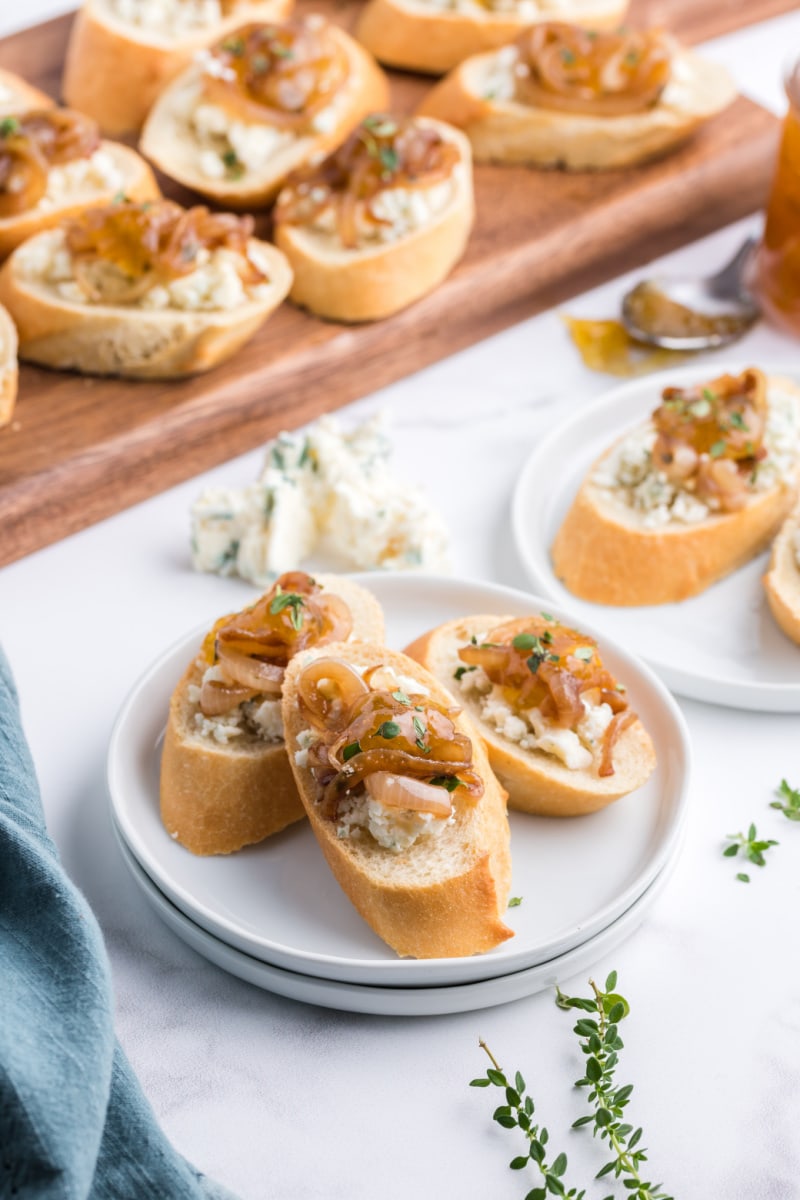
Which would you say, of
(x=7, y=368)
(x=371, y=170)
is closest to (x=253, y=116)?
(x=371, y=170)

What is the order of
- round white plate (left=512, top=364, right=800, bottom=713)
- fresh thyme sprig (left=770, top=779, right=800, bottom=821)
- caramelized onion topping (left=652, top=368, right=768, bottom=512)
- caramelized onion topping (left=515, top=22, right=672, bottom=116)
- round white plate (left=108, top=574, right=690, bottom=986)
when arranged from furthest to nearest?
caramelized onion topping (left=515, top=22, right=672, bottom=116), caramelized onion topping (left=652, top=368, right=768, bottom=512), round white plate (left=512, top=364, right=800, bottom=713), fresh thyme sprig (left=770, top=779, right=800, bottom=821), round white plate (left=108, top=574, right=690, bottom=986)

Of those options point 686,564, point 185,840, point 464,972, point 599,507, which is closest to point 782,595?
point 686,564

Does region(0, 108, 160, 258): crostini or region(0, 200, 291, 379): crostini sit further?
region(0, 108, 160, 258): crostini

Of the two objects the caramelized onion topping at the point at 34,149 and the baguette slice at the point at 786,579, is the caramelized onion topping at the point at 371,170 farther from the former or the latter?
the baguette slice at the point at 786,579

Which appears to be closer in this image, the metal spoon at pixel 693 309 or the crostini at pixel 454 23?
the metal spoon at pixel 693 309

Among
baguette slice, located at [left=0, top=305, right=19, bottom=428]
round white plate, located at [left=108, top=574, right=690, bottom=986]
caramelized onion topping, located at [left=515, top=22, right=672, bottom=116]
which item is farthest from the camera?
caramelized onion topping, located at [left=515, top=22, right=672, bottom=116]

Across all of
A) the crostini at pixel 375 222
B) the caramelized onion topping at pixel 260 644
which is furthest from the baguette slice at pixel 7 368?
the caramelized onion topping at pixel 260 644

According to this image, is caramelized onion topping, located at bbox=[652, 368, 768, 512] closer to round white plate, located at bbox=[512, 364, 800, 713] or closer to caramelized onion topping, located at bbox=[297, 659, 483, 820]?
round white plate, located at bbox=[512, 364, 800, 713]

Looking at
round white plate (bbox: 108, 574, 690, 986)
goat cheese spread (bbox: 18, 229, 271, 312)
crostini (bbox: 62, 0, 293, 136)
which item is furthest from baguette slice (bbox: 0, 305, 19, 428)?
crostini (bbox: 62, 0, 293, 136)
